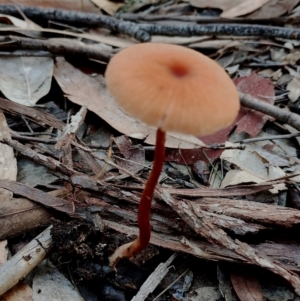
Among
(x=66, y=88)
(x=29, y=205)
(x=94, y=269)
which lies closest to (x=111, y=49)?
(x=66, y=88)

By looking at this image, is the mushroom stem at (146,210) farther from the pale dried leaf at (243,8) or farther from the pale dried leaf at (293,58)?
the pale dried leaf at (243,8)

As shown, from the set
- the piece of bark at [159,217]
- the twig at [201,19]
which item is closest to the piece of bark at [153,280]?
the piece of bark at [159,217]

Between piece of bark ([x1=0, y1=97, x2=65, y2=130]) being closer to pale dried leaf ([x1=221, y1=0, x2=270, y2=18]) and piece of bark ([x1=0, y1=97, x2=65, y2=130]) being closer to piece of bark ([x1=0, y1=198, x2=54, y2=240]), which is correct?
piece of bark ([x1=0, y1=198, x2=54, y2=240])

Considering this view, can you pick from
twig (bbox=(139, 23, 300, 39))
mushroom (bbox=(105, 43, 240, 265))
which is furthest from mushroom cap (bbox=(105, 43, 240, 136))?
twig (bbox=(139, 23, 300, 39))

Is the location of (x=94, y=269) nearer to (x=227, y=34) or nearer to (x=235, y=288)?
(x=235, y=288)

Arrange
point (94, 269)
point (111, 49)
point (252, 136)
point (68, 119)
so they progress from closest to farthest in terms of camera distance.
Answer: point (94, 269) < point (68, 119) < point (252, 136) < point (111, 49)

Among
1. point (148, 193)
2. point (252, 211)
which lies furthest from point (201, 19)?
point (148, 193)
